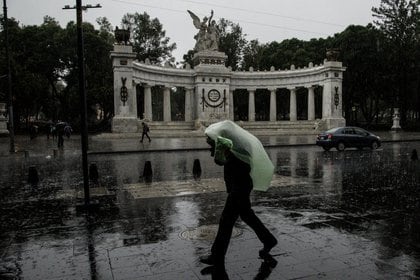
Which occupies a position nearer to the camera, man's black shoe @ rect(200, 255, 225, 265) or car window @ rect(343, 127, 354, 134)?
man's black shoe @ rect(200, 255, 225, 265)

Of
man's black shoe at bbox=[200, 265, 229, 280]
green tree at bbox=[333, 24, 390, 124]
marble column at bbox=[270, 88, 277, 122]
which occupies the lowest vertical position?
man's black shoe at bbox=[200, 265, 229, 280]

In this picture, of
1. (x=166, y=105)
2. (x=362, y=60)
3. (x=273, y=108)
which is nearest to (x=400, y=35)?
(x=362, y=60)

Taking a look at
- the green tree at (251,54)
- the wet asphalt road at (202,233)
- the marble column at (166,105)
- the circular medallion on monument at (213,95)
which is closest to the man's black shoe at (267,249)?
the wet asphalt road at (202,233)

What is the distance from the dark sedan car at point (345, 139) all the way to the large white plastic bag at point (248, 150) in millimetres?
19580

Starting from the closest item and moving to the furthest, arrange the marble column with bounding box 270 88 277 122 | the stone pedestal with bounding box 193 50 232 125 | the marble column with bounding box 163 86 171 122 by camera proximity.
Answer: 1. the marble column with bounding box 163 86 171 122
2. the stone pedestal with bounding box 193 50 232 125
3. the marble column with bounding box 270 88 277 122

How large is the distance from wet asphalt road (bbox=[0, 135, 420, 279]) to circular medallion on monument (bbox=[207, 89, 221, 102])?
120ft

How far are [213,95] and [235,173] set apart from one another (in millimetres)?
43302

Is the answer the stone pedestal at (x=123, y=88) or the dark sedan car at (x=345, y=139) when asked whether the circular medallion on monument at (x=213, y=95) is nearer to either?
the stone pedestal at (x=123, y=88)

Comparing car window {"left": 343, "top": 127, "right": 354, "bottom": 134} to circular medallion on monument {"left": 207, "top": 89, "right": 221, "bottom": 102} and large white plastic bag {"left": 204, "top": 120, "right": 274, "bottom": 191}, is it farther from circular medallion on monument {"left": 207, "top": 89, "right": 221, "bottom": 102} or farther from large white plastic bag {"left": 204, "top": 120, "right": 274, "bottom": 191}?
circular medallion on monument {"left": 207, "top": 89, "right": 221, "bottom": 102}

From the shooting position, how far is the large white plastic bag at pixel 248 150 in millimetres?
4770

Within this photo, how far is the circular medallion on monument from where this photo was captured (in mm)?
47406

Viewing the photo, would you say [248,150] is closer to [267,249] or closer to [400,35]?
[267,249]

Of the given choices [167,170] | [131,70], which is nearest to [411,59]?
[131,70]

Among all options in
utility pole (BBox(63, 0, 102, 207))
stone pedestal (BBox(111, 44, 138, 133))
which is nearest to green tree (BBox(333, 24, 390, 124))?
stone pedestal (BBox(111, 44, 138, 133))
